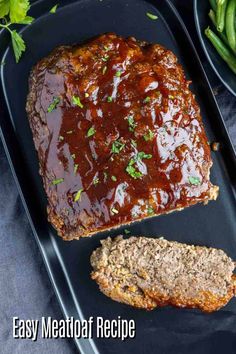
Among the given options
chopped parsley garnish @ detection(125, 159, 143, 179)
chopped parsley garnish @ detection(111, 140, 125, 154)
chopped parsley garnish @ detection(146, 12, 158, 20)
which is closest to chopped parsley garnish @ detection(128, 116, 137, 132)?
chopped parsley garnish @ detection(111, 140, 125, 154)

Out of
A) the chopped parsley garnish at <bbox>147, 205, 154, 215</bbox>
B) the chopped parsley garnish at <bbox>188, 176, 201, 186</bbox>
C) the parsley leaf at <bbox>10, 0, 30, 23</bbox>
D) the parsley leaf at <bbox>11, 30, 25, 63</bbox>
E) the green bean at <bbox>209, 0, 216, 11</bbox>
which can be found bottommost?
the chopped parsley garnish at <bbox>147, 205, 154, 215</bbox>

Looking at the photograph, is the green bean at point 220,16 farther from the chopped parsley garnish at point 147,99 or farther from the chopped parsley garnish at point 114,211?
the chopped parsley garnish at point 114,211

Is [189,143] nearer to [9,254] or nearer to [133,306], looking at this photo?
[133,306]

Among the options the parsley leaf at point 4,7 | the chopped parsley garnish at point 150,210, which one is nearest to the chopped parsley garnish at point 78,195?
the chopped parsley garnish at point 150,210

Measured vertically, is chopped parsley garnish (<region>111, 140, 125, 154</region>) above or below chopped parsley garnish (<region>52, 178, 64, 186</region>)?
above

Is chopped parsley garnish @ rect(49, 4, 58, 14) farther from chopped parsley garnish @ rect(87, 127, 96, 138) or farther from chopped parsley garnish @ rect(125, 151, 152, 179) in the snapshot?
chopped parsley garnish @ rect(125, 151, 152, 179)

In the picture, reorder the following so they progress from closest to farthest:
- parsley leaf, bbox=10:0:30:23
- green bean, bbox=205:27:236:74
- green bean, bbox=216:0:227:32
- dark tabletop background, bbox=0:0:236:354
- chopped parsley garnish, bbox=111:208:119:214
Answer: chopped parsley garnish, bbox=111:208:119:214 → parsley leaf, bbox=10:0:30:23 → green bean, bbox=216:0:227:32 → green bean, bbox=205:27:236:74 → dark tabletop background, bbox=0:0:236:354
